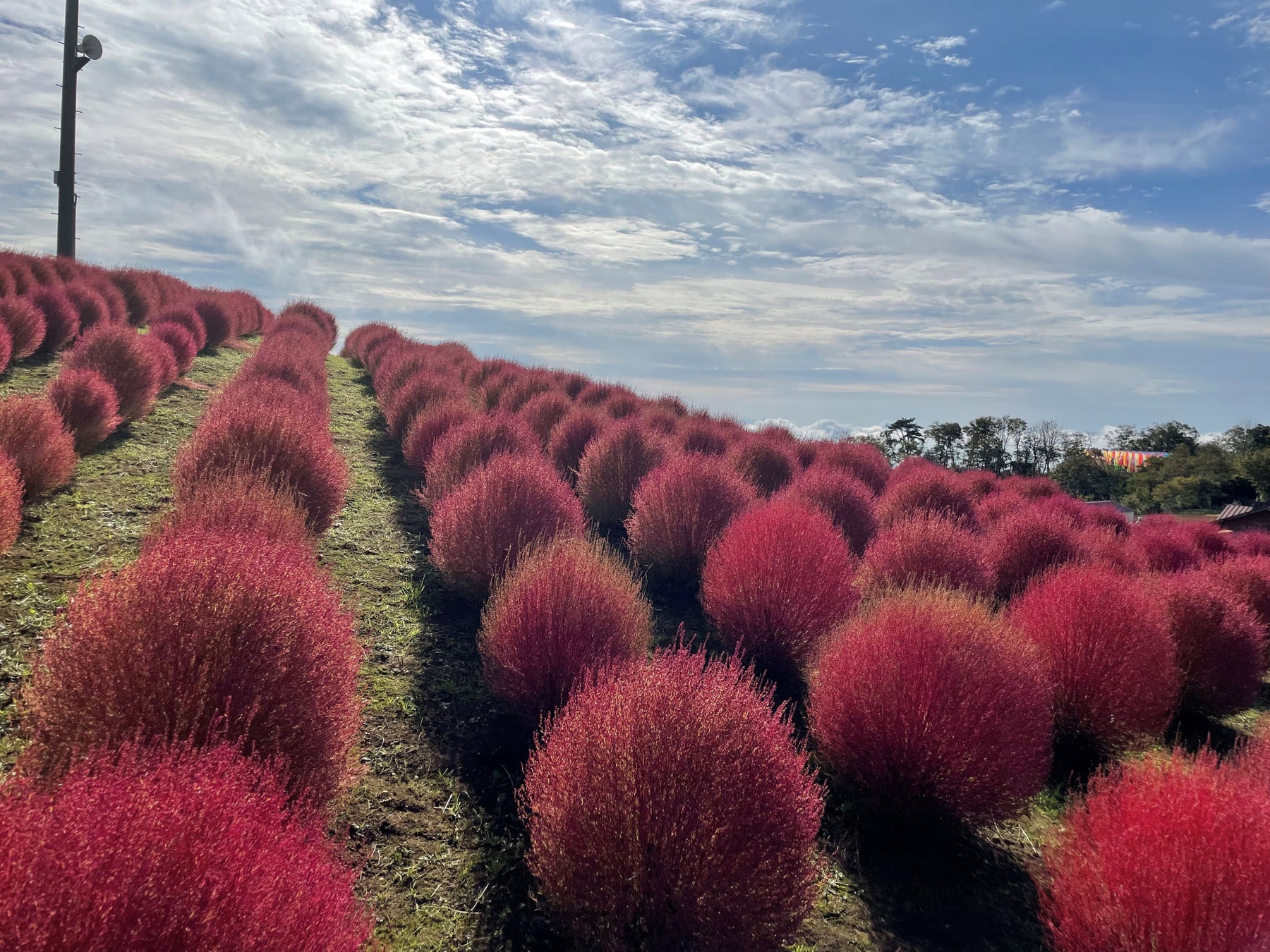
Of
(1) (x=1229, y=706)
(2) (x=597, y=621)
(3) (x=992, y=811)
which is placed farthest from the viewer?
(1) (x=1229, y=706)

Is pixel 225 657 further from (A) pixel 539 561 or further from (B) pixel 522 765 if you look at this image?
(A) pixel 539 561

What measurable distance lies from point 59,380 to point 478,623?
6140 mm

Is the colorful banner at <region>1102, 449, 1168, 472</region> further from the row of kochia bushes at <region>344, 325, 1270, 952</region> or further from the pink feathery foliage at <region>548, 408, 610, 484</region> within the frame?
the pink feathery foliage at <region>548, 408, 610, 484</region>

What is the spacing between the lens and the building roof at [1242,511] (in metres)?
31.8

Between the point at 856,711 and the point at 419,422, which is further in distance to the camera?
the point at 419,422

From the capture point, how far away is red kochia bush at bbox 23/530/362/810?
10.2 ft

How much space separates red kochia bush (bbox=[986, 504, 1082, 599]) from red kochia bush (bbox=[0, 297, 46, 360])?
15258 millimetres

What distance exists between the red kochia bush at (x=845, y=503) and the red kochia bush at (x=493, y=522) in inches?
185

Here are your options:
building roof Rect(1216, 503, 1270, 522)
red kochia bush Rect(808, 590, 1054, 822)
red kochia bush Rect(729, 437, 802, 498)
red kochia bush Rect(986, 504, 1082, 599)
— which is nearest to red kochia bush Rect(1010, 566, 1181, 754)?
red kochia bush Rect(808, 590, 1054, 822)

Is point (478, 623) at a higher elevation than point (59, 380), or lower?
lower

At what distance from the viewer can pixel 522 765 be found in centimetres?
443

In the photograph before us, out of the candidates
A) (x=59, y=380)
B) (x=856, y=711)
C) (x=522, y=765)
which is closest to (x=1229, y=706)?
(x=856, y=711)

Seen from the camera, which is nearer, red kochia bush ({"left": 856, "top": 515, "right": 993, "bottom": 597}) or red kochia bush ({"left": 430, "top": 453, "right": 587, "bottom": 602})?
red kochia bush ({"left": 430, "top": 453, "right": 587, "bottom": 602})

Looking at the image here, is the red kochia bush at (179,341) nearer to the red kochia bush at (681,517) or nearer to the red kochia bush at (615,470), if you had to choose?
the red kochia bush at (615,470)
